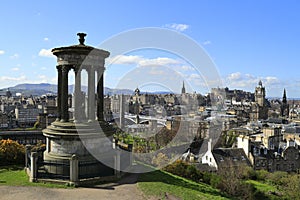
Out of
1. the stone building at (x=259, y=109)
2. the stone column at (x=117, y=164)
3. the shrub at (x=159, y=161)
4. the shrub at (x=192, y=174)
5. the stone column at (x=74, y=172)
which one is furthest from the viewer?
the stone building at (x=259, y=109)

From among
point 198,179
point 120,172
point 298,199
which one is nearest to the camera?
point 120,172

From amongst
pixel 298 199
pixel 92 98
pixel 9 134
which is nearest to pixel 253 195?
pixel 298 199

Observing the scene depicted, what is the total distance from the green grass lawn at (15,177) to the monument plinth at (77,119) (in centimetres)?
113

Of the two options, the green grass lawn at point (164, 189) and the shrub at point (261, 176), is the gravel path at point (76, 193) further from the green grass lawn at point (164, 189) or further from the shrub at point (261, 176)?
the shrub at point (261, 176)

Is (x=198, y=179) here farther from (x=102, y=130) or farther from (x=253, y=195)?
(x=102, y=130)

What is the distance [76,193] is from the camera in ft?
45.4

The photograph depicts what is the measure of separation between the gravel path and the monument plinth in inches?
65.1

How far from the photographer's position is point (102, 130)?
57.2 ft

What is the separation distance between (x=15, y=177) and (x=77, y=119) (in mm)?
4480

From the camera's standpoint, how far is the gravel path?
1327 cm

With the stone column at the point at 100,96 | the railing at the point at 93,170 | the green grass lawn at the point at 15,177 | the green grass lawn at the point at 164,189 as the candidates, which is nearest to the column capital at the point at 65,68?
the stone column at the point at 100,96

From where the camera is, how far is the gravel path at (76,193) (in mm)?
13266

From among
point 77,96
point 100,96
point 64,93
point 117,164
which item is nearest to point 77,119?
point 77,96

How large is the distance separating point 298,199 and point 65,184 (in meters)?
18.2
